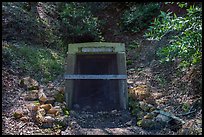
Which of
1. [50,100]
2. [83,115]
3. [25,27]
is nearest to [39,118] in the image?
[50,100]

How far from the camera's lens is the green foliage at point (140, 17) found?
841cm

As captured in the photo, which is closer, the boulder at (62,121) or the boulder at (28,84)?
the boulder at (62,121)

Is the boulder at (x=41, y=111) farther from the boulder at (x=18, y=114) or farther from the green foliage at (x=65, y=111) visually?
the green foliage at (x=65, y=111)

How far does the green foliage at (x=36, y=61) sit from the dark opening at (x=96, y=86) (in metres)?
0.58

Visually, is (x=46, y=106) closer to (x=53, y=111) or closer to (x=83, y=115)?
(x=53, y=111)

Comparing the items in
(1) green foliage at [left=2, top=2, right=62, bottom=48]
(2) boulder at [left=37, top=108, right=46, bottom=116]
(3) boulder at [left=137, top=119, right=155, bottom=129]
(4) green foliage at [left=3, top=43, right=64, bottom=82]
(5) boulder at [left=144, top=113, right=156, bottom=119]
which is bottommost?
(3) boulder at [left=137, top=119, right=155, bottom=129]

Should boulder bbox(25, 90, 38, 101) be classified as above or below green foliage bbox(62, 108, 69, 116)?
above

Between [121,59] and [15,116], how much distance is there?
6.47 feet

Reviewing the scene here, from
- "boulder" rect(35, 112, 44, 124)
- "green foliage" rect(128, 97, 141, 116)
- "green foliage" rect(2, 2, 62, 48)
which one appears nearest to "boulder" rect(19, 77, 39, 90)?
"boulder" rect(35, 112, 44, 124)

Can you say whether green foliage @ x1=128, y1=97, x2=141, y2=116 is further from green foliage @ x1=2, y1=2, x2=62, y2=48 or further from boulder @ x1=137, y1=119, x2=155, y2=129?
green foliage @ x1=2, y1=2, x2=62, y2=48

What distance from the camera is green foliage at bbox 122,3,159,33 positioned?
8406 millimetres

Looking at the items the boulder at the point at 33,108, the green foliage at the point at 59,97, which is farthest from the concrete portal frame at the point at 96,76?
the boulder at the point at 33,108

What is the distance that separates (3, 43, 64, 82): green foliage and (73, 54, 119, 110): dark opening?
1.92 feet

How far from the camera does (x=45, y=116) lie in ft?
12.0
